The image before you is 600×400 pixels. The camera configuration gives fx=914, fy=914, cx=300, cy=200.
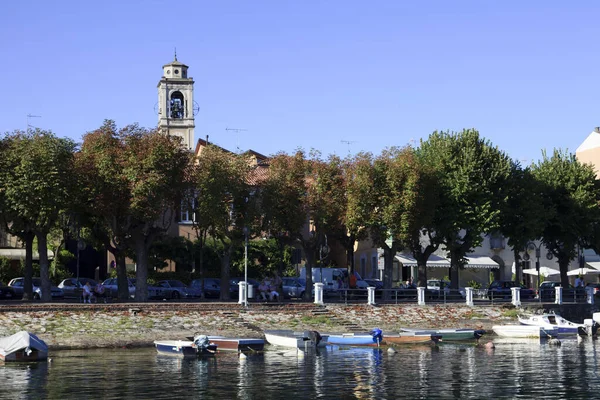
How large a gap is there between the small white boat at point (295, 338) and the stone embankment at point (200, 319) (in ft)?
8.63

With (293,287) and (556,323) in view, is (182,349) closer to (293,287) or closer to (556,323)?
(293,287)

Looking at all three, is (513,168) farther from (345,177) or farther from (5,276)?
(5,276)

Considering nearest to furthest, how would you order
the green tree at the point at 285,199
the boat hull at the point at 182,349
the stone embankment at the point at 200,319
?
1. the boat hull at the point at 182,349
2. the stone embankment at the point at 200,319
3. the green tree at the point at 285,199

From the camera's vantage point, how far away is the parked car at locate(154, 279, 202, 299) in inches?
2576

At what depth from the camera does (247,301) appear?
188 feet

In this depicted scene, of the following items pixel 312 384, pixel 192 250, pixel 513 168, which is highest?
pixel 513 168

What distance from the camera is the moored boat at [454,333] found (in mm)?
52875

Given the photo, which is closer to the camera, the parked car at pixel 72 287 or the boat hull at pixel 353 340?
the boat hull at pixel 353 340

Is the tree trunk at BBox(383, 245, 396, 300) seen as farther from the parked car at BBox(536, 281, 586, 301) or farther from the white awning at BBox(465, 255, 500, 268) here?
the white awning at BBox(465, 255, 500, 268)

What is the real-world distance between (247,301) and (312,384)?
21846 mm

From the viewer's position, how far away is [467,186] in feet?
208

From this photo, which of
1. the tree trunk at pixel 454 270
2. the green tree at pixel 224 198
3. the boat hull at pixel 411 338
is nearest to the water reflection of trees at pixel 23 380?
the green tree at pixel 224 198

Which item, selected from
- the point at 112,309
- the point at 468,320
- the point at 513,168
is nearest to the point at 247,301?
the point at 112,309

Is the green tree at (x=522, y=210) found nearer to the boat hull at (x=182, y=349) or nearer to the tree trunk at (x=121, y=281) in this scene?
the tree trunk at (x=121, y=281)
